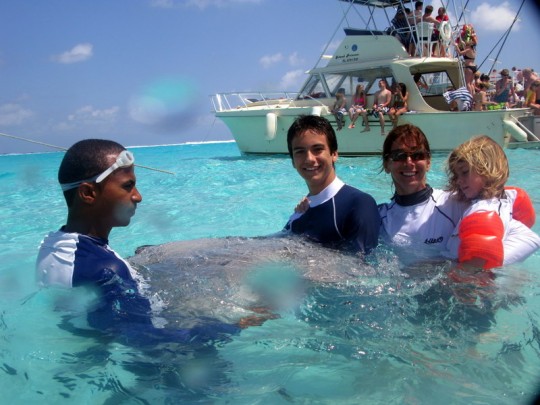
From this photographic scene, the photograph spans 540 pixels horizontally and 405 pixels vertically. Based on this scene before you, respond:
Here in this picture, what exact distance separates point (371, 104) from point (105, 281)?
504 inches

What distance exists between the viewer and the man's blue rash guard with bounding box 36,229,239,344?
199 cm

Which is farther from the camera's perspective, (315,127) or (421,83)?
(421,83)

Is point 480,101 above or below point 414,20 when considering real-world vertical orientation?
below

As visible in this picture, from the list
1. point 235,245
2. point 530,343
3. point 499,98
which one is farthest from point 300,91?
point 530,343

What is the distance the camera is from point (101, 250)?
2.06m

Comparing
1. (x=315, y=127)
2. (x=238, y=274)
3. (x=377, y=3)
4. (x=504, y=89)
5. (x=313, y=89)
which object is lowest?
(x=238, y=274)

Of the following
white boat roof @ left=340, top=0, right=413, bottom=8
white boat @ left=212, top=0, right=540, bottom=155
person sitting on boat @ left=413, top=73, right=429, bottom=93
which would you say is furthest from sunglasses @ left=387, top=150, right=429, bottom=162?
white boat roof @ left=340, top=0, right=413, bottom=8

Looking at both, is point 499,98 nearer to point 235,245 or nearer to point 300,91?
point 300,91

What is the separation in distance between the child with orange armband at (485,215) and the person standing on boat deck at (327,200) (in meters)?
0.52

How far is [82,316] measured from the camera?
2260 mm

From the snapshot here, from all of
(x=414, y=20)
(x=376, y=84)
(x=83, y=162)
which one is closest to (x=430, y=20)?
(x=414, y=20)

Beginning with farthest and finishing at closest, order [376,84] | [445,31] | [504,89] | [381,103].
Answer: [376,84] < [504,89] < [445,31] < [381,103]

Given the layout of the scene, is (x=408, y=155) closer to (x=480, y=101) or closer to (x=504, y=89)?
(x=480, y=101)

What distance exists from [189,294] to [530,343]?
5.64 feet
